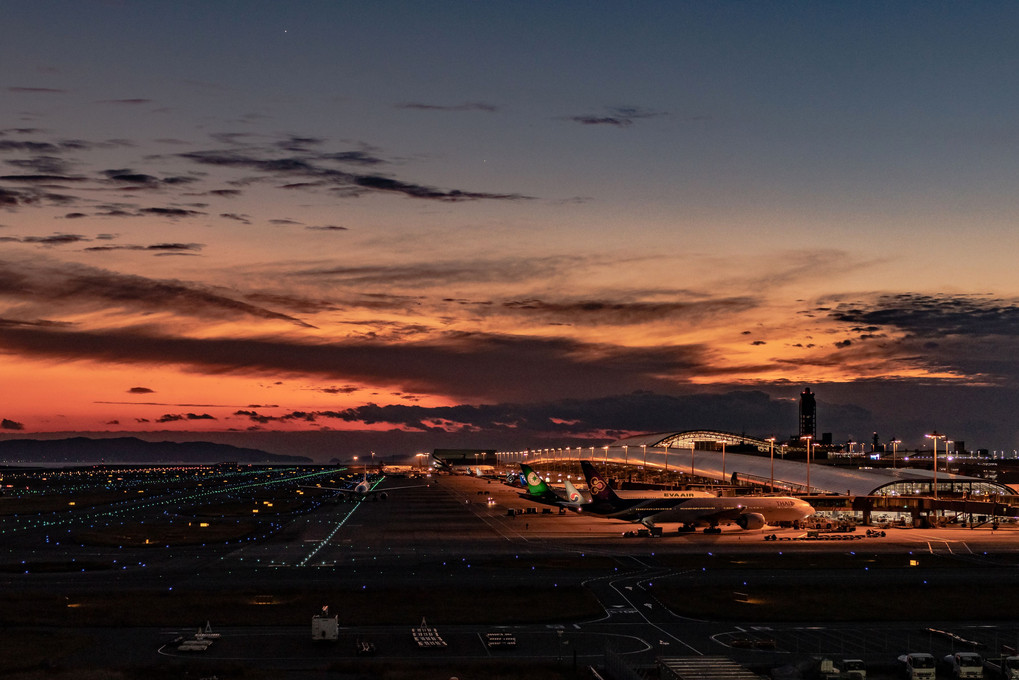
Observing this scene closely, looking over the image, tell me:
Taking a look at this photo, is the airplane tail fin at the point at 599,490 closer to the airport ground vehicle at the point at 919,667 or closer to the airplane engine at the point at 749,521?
the airplane engine at the point at 749,521

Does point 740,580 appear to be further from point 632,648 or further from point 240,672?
point 240,672

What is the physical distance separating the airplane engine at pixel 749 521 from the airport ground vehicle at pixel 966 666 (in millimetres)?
85722

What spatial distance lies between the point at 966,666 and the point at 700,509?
85607 millimetres

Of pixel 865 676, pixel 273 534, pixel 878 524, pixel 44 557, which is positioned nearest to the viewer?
pixel 865 676

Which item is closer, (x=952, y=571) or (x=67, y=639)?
(x=67, y=639)

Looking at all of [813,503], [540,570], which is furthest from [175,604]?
[813,503]

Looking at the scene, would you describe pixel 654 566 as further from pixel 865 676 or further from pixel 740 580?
pixel 865 676

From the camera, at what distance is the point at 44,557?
104250 mm

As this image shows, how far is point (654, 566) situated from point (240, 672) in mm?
53043

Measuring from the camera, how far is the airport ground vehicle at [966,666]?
171 ft

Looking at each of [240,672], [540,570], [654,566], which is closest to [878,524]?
[654,566]

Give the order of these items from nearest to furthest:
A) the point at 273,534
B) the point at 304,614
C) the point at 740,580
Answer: the point at 304,614 → the point at 740,580 → the point at 273,534

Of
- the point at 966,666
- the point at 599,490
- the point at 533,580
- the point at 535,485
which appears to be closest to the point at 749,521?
the point at 599,490

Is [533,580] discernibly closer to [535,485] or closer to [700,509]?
[700,509]
